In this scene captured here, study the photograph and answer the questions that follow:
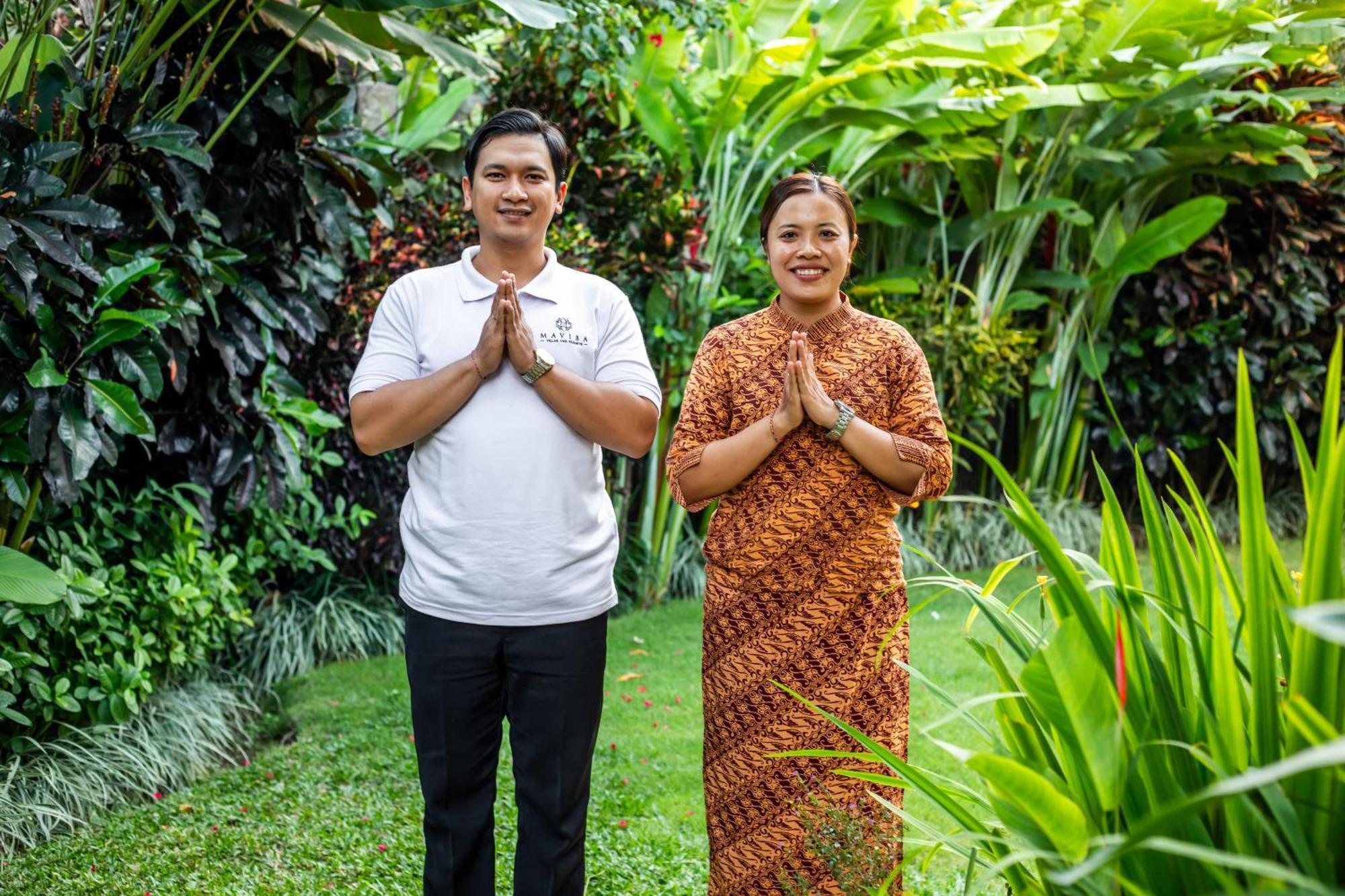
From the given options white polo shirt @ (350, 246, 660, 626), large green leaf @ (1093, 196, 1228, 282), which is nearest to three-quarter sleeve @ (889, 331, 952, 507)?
white polo shirt @ (350, 246, 660, 626)

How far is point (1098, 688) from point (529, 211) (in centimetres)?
148

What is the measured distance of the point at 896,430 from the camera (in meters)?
2.42

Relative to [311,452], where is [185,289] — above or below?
above

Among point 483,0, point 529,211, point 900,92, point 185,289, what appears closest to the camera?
point 529,211

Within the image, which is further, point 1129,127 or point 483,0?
point 1129,127

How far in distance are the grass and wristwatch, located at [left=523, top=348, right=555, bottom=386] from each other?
60.4 inches

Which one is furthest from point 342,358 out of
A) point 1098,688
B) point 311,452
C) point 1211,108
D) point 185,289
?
point 1211,108

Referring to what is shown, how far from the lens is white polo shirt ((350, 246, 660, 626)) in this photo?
2246 mm

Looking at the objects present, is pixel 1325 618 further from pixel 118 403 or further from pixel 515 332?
pixel 118 403

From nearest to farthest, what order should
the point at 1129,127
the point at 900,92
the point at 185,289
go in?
the point at 185,289 < the point at 900,92 < the point at 1129,127

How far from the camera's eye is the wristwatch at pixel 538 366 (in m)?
2.21

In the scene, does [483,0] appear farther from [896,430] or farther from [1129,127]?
[1129,127]

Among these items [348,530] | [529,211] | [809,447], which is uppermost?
[529,211]

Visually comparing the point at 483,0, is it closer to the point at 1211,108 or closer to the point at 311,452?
the point at 311,452
